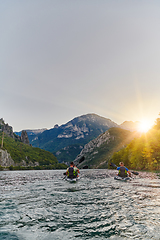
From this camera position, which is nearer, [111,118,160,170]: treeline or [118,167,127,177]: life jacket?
[118,167,127,177]: life jacket

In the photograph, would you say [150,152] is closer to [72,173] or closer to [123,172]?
[123,172]

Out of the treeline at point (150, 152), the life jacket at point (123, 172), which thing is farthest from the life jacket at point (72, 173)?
the treeline at point (150, 152)

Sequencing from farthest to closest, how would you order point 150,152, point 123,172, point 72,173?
point 150,152 → point 123,172 → point 72,173

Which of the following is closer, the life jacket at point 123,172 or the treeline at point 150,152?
the life jacket at point 123,172

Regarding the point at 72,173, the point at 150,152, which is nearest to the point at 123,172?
the point at 72,173

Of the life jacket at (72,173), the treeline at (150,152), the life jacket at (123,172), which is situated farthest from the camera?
the treeline at (150,152)

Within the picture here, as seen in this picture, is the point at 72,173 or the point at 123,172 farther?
the point at 123,172

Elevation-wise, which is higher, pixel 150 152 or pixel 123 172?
pixel 150 152

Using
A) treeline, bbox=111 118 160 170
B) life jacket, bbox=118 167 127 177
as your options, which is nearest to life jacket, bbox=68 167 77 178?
life jacket, bbox=118 167 127 177

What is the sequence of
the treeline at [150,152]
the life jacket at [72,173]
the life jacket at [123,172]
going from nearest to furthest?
the life jacket at [72,173]
the life jacket at [123,172]
the treeline at [150,152]

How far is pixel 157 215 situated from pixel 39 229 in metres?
6.69

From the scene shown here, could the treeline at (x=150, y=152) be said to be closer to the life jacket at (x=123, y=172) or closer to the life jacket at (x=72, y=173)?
the life jacket at (x=123, y=172)

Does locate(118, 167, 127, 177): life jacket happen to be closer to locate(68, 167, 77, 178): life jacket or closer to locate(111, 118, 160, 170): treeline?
locate(68, 167, 77, 178): life jacket

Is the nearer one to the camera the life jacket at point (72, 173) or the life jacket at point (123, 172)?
the life jacket at point (72, 173)
